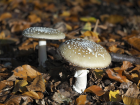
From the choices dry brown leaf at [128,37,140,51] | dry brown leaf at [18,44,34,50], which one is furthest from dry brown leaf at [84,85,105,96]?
dry brown leaf at [18,44,34,50]

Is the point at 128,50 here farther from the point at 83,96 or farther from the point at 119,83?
the point at 83,96

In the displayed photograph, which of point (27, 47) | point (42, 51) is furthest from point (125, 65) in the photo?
point (27, 47)

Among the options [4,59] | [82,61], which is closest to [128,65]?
[82,61]

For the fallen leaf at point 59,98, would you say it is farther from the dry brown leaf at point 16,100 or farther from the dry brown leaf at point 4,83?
the dry brown leaf at point 4,83

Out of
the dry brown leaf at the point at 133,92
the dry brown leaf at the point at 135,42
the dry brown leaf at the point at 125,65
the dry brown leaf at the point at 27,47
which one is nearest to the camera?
the dry brown leaf at the point at 133,92

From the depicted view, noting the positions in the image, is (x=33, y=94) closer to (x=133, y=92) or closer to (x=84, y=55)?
(x=84, y=55)

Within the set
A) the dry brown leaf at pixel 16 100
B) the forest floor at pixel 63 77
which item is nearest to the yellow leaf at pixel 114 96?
the forest floor at pixel 63 77

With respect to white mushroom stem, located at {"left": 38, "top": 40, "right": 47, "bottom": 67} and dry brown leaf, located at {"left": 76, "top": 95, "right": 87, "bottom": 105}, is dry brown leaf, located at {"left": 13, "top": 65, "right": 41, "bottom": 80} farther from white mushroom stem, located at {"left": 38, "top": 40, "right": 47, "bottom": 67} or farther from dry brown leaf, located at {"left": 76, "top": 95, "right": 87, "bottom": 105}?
dry brown leaf, located at {"left": 76, "top": 95, "right": 87, "bottom": 105}
